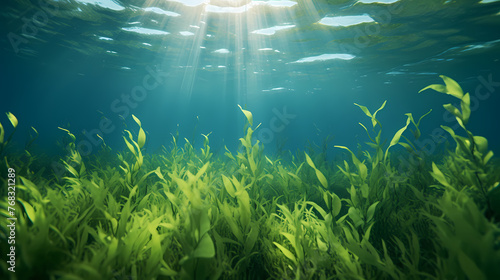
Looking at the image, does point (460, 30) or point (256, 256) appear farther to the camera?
point (460, 30)

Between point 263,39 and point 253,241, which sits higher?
point 263,39

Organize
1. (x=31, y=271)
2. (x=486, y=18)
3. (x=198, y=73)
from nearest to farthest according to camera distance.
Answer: (x=31, y=271)
(x=486, y=18)
(x=198, y=73)

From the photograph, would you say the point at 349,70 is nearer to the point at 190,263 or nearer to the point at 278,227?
the point at 278,227

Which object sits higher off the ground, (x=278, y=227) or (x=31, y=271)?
(x=31, y=271)

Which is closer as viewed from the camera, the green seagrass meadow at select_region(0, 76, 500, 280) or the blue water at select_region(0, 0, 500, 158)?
the green seagrass meadow at select_region(0, 76, 500, 280)

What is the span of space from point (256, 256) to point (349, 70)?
823 inches

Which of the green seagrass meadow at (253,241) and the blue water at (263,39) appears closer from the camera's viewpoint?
the green seagrass meadow at (253,241)

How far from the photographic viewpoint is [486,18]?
30.3 feet

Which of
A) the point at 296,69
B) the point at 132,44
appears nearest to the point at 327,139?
the point at 296,69

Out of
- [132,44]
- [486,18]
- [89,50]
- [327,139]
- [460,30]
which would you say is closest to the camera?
[327,139]

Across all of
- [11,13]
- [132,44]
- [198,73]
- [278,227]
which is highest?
[11,13]

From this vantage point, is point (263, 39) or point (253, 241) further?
point (263, 39)

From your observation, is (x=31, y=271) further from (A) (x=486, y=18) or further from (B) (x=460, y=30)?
(B) (x=460, y=30)

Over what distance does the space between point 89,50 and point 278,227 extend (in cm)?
2125
